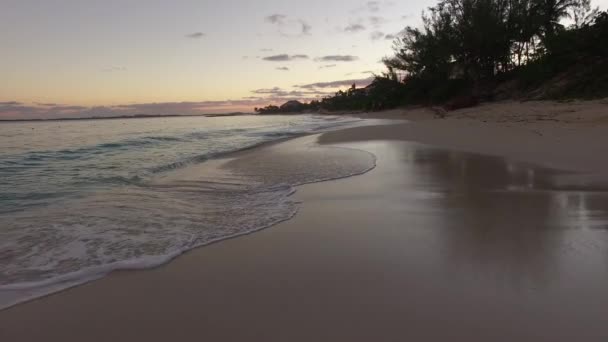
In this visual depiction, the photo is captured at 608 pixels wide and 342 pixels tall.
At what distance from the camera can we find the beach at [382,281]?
2021 mm

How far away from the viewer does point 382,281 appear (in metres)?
2.55

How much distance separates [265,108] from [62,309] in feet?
469

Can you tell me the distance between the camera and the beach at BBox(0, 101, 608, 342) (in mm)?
2021

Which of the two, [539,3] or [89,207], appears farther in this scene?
[539,3]

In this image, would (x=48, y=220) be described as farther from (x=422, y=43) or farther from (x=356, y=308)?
(x=422, y=43)

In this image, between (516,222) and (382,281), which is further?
(516,222)

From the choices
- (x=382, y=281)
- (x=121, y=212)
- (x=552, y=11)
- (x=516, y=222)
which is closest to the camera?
(x=382, y=281)

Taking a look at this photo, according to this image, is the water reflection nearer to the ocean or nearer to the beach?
the beach

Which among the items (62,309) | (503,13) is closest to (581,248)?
(62,309)

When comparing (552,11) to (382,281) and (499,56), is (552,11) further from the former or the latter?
(382,281)

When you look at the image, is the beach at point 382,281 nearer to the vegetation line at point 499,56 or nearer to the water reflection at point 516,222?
Answer: the water reflection at point 516,222

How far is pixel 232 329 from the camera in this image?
206 cm

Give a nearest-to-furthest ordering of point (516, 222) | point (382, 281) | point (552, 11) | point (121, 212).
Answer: point (382, 281), point (516, 222), point (121, 212), point (552, 11)

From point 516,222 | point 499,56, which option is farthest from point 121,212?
point 499,56
